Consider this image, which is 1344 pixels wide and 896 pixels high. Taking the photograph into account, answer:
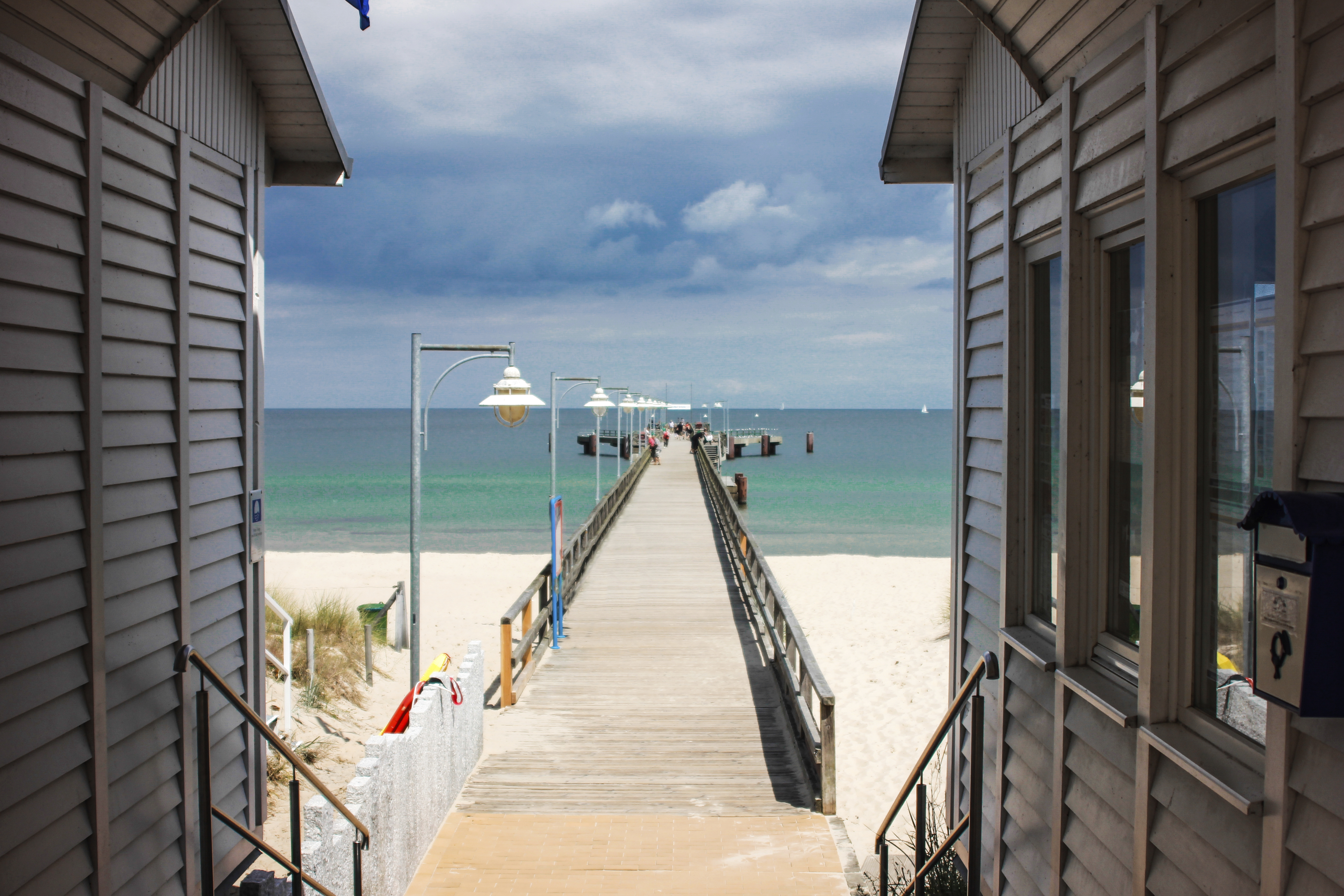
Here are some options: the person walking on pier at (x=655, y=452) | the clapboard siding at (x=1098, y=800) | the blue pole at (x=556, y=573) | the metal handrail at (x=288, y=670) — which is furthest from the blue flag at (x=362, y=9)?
the person walking on pier at (x=655, y=452)

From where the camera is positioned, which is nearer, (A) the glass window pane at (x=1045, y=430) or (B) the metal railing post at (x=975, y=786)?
(B) the metal railing post at (x=975, y=786)

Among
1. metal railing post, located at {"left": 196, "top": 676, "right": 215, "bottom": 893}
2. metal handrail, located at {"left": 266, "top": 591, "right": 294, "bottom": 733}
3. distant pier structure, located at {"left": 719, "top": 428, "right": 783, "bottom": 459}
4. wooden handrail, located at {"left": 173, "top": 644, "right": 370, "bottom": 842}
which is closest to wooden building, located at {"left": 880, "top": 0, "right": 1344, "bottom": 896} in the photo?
wooden handrail, located at {"left": 173, "top": 644, "right": 370, "bottom": 842}

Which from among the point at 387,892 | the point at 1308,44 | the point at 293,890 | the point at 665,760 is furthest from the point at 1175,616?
the point at 665,760

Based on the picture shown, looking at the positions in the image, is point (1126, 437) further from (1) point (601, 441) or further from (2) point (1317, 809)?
(1) point (601, 441)

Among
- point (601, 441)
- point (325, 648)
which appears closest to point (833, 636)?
point (325, 648)

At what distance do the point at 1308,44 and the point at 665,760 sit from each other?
6075 mm

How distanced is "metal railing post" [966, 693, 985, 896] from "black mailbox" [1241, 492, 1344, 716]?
1.63m

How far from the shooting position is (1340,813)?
75.2 inches

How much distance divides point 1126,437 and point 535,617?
888 centimetres

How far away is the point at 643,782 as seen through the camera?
6598 mm

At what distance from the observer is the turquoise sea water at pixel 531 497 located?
1411 inches

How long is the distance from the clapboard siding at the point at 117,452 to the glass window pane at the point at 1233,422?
3.81 m

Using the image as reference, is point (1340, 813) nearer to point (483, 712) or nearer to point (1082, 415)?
point (1082, 415)

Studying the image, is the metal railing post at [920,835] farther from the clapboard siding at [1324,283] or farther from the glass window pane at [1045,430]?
the clapboard siding at [1324,283]
